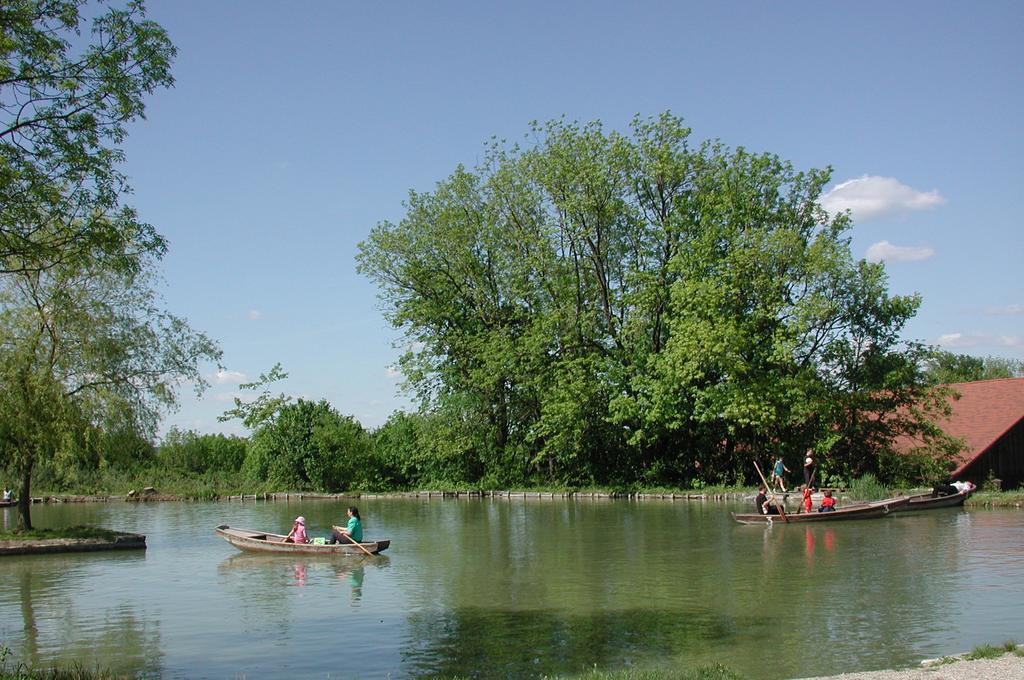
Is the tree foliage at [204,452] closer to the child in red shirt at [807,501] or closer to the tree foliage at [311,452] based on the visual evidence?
the tree foliage at [311,452]

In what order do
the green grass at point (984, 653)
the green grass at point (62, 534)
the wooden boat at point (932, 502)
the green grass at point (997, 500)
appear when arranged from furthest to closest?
the green grass at point (997, 500) < the wooden boat at point (932, 502) < the green grass at point (62, 534) < the green grass at point (984, 653)

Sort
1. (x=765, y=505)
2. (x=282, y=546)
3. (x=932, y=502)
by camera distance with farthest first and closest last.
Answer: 1. (x=932, y=502)
2. (x=765, y=505)
3. (x=282, y=546)

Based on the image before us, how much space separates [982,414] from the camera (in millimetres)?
38219

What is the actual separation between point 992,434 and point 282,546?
2697 centimetres

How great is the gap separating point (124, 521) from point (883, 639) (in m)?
33.4

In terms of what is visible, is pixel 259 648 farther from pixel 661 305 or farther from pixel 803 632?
pixel 661 305

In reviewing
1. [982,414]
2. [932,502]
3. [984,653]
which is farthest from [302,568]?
[982,414]

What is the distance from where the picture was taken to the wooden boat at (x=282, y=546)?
24719 mm

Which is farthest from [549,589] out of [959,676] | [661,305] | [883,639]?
[661,305]

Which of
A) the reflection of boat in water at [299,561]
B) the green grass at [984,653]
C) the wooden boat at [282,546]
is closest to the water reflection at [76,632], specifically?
the reflection of boat in water at [299,561]

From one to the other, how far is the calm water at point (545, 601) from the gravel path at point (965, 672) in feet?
4.69

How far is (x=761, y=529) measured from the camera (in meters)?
27.8

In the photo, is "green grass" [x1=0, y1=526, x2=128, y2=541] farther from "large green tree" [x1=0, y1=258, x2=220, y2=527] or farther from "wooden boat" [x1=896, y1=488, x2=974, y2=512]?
"wooden boat" [x1=896, y1=488, x2=974, y2=512]

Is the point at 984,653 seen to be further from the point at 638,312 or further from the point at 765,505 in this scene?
the point at 638,312
